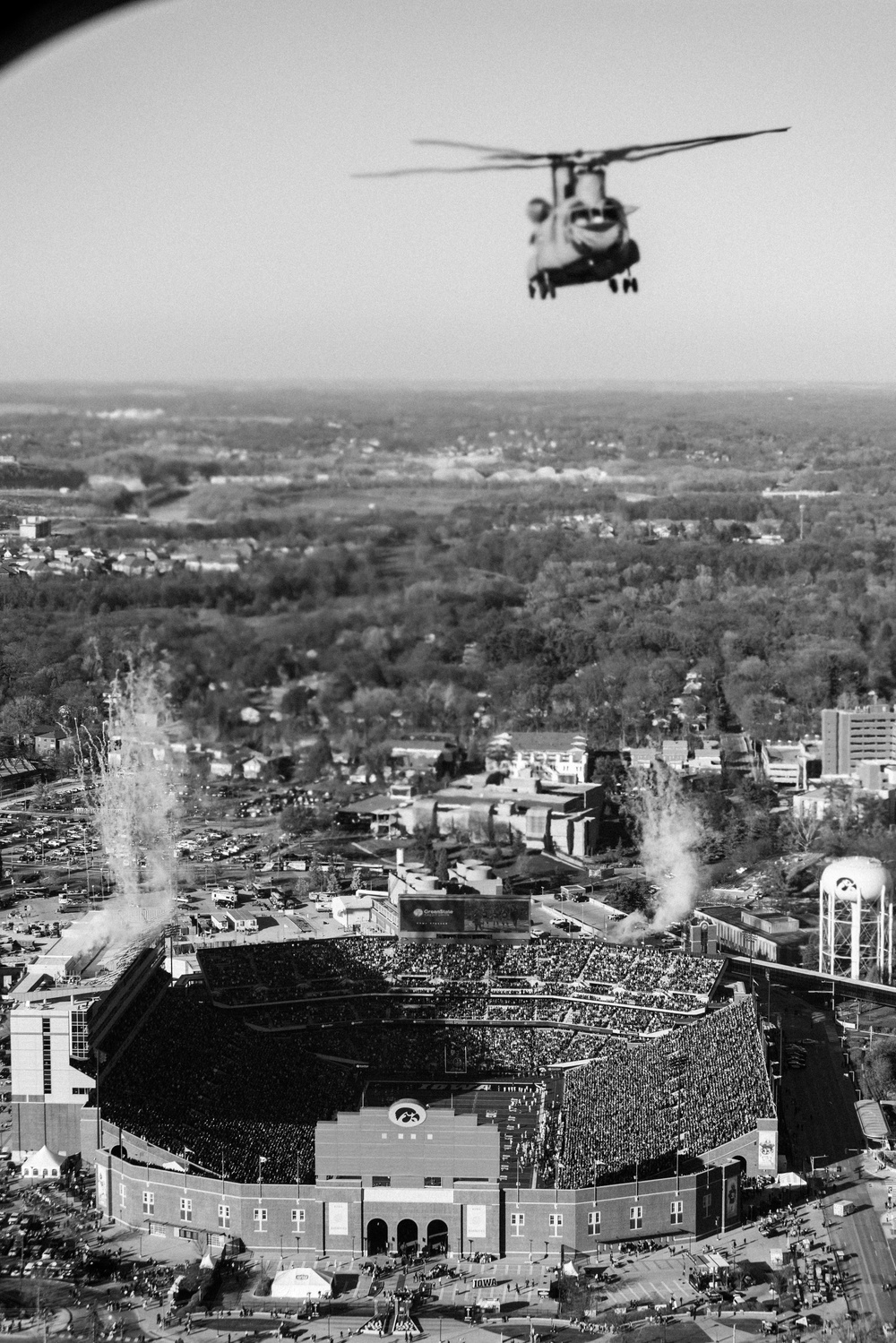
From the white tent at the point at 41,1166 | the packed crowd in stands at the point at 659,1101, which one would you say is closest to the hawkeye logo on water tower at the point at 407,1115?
the packed crowd in stands at the point at 659,1101

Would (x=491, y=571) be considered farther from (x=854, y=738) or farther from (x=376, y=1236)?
(x=376, y=1236)

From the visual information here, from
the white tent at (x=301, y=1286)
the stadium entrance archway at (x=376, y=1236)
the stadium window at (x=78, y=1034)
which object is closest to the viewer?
the white tent at (x=301, y=1286)

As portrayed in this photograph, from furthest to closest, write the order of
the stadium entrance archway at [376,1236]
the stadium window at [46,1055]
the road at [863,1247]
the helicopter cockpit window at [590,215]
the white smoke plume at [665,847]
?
the white smoke plume at [665,847]
the stadium window at [46,1055]
the stadium entrance archway at [376,1236]
the road at [863,1247]
the helicopter cockpit window at [590,215]

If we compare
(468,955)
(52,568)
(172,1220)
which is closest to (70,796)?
(52,568)

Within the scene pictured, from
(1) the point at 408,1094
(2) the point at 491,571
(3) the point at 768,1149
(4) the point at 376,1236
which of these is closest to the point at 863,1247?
(3) the point at 768,1149

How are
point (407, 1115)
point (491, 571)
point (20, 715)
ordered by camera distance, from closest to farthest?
point (407, 1115) → point (20, 715) → point (491, 571)

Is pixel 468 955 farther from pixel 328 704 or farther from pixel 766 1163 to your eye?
pixel 328 704

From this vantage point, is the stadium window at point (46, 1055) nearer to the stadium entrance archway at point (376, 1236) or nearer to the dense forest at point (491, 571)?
the stadium entrance archway at point (376, 1236)

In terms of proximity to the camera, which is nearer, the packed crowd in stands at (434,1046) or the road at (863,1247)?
the road at (863,1247)
